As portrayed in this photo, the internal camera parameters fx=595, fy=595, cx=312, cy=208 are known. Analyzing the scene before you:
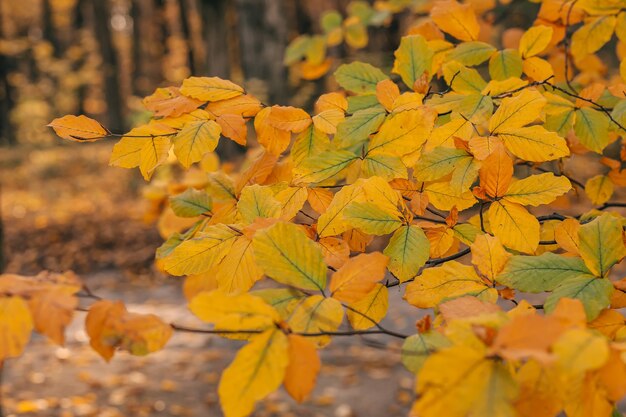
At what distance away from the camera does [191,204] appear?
3.96 feet

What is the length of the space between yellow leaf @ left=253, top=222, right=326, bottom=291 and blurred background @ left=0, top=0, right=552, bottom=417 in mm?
144

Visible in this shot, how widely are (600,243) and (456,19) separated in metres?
0.68

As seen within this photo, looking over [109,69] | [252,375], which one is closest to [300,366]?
[252,375]

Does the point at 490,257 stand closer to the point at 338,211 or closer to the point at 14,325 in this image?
the point at 338,211

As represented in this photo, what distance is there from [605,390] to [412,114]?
521 millimetres

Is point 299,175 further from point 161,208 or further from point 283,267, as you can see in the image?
point 161,208

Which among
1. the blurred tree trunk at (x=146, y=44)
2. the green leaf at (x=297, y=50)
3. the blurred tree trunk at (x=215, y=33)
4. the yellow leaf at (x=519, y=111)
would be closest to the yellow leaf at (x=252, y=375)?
the yellow leaf at (x=519, y=111)

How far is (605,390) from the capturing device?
688 mm

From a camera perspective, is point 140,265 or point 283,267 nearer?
point 283,267

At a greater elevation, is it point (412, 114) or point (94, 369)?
point (412, 114)

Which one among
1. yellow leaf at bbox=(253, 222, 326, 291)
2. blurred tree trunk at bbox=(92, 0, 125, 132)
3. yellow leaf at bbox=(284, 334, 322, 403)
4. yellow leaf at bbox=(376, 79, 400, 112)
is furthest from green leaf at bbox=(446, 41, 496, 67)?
blurred tree trunk at bbox=(92, 0, 125, 132)

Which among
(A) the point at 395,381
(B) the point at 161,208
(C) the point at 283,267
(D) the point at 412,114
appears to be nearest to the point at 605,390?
(C) the point at 283,267

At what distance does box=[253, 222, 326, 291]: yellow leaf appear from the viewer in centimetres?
77

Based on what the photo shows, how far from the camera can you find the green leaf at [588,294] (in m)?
→ 0.80
